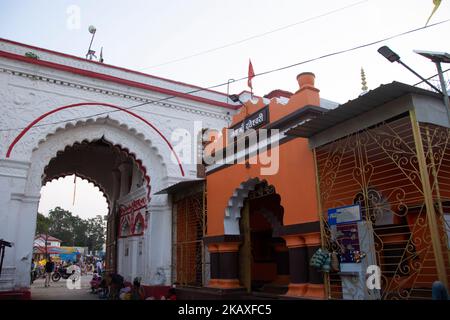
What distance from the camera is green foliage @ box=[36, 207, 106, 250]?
6303 cm

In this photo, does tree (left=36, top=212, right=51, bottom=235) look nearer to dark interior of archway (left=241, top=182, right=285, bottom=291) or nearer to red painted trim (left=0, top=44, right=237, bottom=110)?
red painted trim (left=0, top=44, right=237, bottom=110)

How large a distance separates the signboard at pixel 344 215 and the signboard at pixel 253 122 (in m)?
2.59

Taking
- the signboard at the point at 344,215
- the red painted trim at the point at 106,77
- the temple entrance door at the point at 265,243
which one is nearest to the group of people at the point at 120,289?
the temple entrance door at the point at 265,243

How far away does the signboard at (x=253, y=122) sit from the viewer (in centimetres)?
753

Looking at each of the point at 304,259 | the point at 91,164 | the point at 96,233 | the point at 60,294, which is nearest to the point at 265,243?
the point at 304,259

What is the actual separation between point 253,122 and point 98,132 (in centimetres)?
516

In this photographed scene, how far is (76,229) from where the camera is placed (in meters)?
64.8

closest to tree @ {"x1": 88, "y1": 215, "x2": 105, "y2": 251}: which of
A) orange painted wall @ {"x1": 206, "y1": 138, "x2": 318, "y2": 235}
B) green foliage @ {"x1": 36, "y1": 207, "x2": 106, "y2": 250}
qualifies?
green foliage @ {"x1": 36, "y1": 207, "x2": 106, "y2": 250}

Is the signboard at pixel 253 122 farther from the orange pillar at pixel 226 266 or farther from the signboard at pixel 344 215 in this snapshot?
the signboard at pixel 344 215

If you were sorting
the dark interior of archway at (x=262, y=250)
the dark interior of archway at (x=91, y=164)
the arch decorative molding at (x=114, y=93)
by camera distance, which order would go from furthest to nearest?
the dark interior of archway at (x=91, y=164), the dark interior of archway at (x=262, y=250), the arch decorative molding at (x=114, y=93)

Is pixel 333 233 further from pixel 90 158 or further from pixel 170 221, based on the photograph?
pixel 90 158

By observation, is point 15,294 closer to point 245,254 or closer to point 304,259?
point 245,254

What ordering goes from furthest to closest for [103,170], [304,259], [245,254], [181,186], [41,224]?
1. [41,224]
2. [103,170]
3. [181,186]
4. [245,254]
5. [304,259]

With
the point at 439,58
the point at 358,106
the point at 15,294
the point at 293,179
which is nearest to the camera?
the point at 358,106
